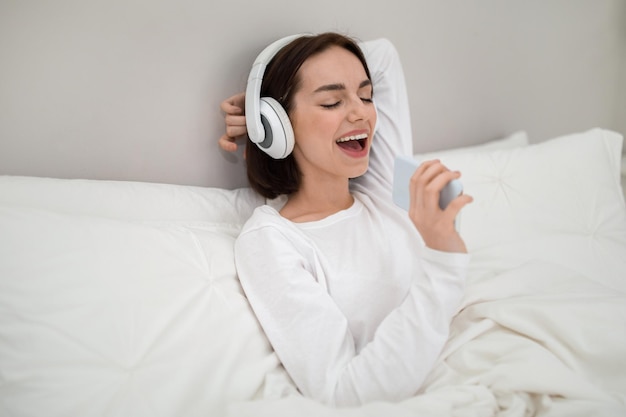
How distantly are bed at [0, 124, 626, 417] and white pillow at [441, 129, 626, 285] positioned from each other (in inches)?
13.5

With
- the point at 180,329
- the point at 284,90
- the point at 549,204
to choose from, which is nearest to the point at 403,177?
the point at 284,90

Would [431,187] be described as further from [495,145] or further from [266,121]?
[495,145]

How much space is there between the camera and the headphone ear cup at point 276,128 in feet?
3.42

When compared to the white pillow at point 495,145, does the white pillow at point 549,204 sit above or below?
below

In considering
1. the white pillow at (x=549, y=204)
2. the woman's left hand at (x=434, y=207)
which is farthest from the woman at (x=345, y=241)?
the white pillow at (x=549, y=204)

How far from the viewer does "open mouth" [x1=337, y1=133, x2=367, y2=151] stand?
3.52 ft

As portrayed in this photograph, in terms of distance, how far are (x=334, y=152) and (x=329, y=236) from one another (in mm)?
173

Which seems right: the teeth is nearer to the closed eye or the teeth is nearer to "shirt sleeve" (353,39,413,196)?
the closed eye

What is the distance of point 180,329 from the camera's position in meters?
Answer: 0.87

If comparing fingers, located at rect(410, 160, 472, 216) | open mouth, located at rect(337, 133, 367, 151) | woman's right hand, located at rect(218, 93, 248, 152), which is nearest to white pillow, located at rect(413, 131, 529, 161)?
open mouth, located at rect(337, 133, 367, 151)

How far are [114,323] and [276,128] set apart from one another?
47cm

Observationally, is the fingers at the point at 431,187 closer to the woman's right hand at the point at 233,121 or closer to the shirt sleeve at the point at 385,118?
the shirt sleeve at the point at 385,118

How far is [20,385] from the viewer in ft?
2.41

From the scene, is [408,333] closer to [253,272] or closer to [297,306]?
[297,306]
